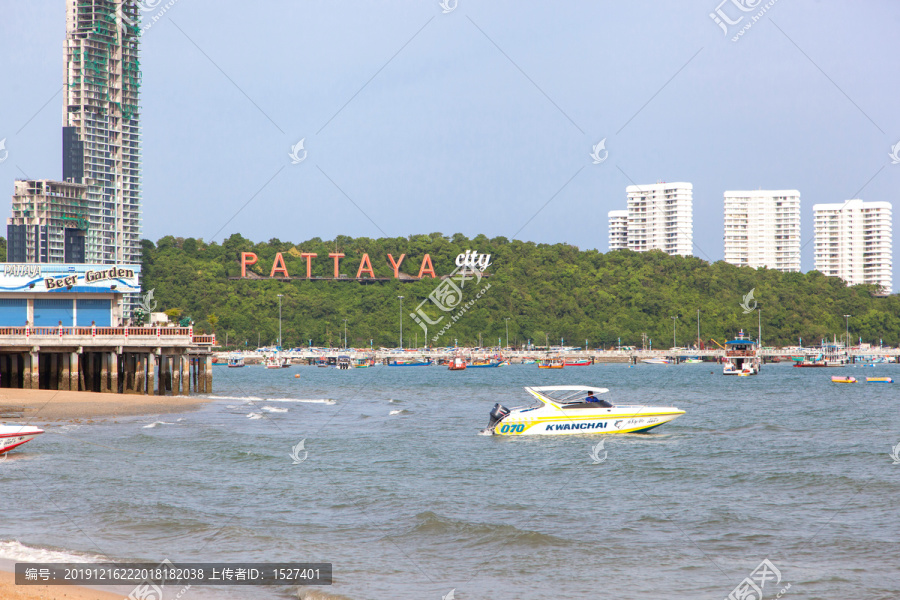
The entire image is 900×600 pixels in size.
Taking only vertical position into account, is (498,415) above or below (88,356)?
below

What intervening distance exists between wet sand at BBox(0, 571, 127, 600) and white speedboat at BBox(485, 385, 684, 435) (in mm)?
21236

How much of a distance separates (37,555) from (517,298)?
16486 centimetres

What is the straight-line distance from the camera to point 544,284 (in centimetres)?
18338

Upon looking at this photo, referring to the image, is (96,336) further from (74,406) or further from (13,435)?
(13,435)

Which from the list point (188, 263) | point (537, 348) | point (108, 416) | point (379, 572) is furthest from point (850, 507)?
point (188, 263)

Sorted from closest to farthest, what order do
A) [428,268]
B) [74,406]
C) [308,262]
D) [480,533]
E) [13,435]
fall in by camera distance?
[480,533] → [13,435] → [74,406] → [428,268] → [308,262]

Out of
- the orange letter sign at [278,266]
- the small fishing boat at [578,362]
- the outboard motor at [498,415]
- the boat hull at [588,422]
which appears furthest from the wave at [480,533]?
the orange letter sign at [278,266]

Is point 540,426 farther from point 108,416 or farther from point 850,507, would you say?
point 108,416

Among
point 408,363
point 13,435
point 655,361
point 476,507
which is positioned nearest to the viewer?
point 476,507

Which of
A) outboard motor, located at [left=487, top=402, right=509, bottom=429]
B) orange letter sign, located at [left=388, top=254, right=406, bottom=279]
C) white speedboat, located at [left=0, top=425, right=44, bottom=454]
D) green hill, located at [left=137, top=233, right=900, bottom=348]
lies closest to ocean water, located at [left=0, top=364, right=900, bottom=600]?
white speedboat, located at [left=0, top=425, right=44, bottom=454]

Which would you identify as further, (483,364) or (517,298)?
(517,298)

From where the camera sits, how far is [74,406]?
41219 mm

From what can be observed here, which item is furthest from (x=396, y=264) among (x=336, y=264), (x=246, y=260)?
(x=246, y=260)

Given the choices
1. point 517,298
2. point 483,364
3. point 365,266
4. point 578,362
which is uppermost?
point 365,266
